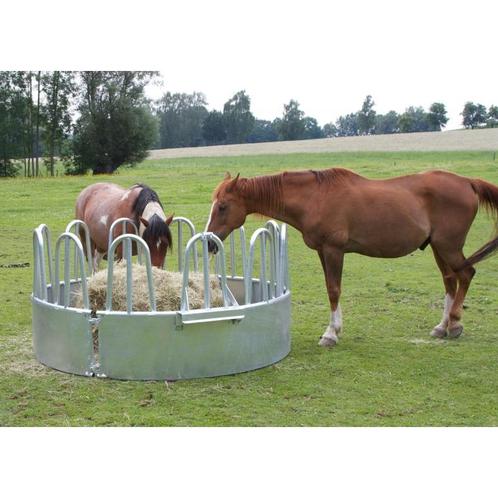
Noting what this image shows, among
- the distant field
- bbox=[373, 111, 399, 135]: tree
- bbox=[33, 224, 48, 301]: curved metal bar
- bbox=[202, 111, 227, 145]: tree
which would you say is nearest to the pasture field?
bbox=[33, 224, 48, 301]: curved metal bar

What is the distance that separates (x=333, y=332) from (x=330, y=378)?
3.05 feet

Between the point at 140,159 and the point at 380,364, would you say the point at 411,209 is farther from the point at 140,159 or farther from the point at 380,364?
the point at 140,159

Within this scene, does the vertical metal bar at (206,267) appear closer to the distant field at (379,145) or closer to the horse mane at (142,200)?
the horse mane at (142,200)

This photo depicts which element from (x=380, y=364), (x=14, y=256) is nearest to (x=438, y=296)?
(x=380, y=364)

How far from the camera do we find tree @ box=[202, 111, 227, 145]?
14992 millimetres

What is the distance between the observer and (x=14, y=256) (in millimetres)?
10797

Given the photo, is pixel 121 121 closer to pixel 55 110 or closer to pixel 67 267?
pixel 55 110

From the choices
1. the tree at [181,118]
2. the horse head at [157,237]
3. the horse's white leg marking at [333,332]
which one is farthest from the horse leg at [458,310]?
the tree at [181,118]

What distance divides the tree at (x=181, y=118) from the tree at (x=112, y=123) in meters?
0.64

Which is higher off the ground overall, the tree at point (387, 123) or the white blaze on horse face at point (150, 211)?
the tree at point (387, 123)

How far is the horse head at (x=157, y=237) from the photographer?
5680 millimetres

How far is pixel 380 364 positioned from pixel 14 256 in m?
7.63

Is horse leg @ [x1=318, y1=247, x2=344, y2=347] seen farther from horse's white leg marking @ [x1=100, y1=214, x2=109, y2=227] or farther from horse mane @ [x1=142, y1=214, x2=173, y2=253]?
horse's white leg marking @ [x1=100, y1=214, x2=109, y2=227]

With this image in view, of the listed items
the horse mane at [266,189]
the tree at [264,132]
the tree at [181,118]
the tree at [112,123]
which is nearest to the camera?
the horse mane at [266,189]
